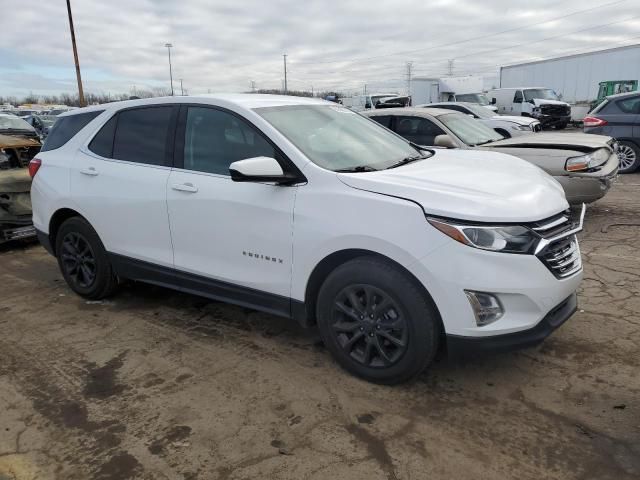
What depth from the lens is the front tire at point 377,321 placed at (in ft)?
9.59

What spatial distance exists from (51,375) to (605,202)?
25.9ft

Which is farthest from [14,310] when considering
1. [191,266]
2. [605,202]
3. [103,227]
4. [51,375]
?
[605,202]

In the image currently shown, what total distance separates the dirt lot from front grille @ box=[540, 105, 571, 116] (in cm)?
2071

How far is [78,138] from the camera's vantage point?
470 cm

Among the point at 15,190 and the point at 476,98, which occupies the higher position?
the point at 476,98

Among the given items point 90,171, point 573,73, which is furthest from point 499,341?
point 573,73

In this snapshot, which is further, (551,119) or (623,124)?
(551,119)

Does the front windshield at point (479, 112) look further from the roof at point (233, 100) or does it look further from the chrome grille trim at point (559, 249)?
the chrome grille trim at point (559, 249)

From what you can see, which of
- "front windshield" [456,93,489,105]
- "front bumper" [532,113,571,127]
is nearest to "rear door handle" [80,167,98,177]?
"front windshield" [456,93,489,105]

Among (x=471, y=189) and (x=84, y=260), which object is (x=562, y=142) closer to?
(x=471, y=189)

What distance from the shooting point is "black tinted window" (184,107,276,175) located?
3.57 m

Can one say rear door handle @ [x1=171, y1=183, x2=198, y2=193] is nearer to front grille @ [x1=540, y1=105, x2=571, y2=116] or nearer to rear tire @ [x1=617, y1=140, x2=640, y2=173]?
rear tire @ [x1=617, y1=140, x2=640, y2=173]

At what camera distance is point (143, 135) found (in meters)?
4.22

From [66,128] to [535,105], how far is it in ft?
73.7
